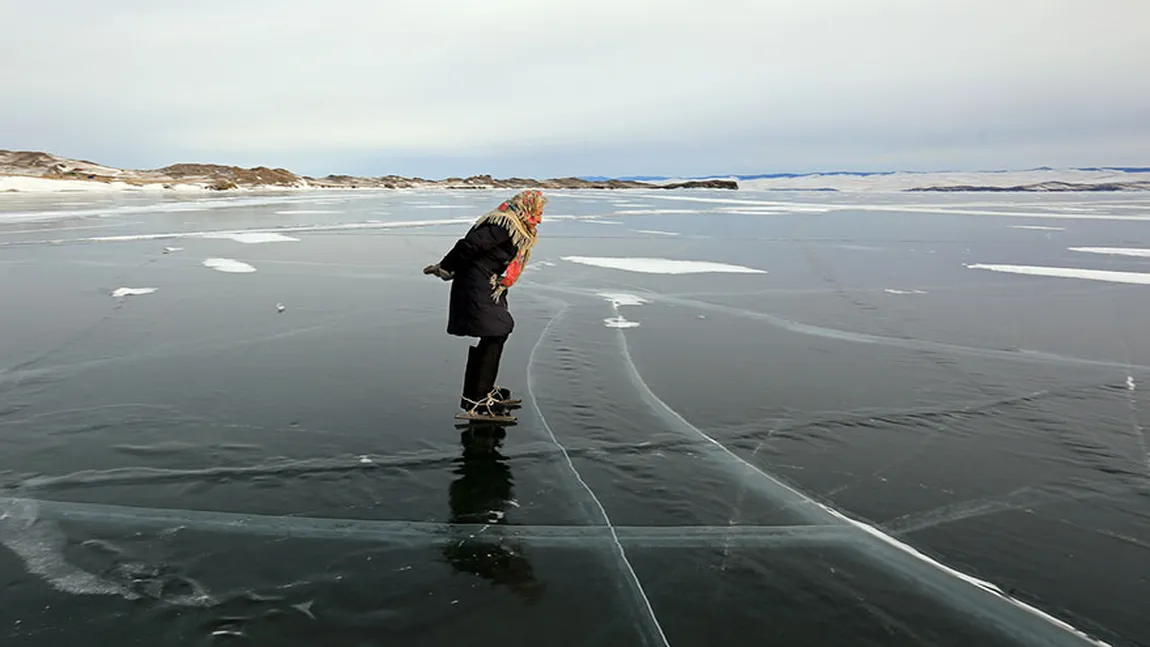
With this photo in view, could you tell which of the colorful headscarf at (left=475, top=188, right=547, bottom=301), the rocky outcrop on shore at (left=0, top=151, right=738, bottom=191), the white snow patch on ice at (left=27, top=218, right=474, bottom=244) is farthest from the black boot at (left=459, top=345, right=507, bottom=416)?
the rocky outcrop on shore at (left=0, top=151, right=738, bottom=191)

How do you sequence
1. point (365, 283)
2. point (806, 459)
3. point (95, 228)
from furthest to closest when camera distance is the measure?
point (95, 228) → point (365, 283) → point (806, 459)

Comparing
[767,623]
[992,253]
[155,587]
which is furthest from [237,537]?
[992,253]

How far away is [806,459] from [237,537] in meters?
3.15

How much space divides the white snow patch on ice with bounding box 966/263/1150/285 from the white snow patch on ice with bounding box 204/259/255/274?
1285 cm

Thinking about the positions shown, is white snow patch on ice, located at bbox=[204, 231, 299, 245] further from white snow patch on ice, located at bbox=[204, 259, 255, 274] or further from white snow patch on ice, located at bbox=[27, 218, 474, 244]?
white snow patch on ice, located at bbox=[204, 259, 255, 274]

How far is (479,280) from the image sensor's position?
4.79 m

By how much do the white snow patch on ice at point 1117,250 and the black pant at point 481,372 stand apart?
623 inches

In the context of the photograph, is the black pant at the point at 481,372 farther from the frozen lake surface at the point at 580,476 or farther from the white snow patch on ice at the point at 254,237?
the white snow patch on ice at the point at 254,237

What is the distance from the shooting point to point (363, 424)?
4641 millimetres

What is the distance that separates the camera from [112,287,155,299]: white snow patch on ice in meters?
9.14

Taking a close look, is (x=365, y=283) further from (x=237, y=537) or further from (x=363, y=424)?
(x=237, y=537)

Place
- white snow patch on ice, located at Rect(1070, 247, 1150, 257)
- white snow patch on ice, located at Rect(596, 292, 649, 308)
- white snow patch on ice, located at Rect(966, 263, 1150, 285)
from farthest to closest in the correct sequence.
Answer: white snow patch on ice, located at Rect(1070, 247, 1150, 257) < white snow patch on ice, located at Rect(966, 263, 1150, 285) < white snow patch on ice, located at Rect(596, 292, 649, 308)

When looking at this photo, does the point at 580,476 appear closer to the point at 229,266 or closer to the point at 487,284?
the point at 487,284

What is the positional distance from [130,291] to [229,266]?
8.38 feet
